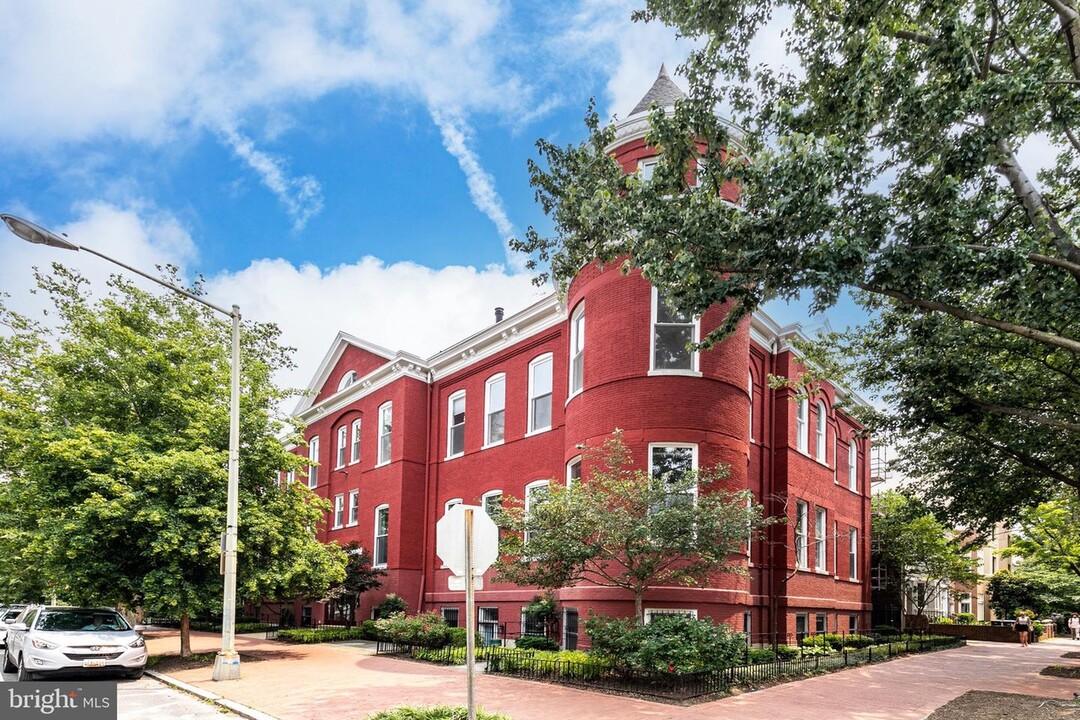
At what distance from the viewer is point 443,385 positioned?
3003 cm

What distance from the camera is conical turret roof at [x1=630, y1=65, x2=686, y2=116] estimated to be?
71.5ft

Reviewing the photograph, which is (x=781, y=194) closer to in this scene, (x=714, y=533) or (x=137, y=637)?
(x=714, y=533)

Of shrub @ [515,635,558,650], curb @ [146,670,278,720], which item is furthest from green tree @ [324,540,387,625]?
curb @ [146,670,278,720]

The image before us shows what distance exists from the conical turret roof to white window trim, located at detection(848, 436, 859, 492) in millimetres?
16659

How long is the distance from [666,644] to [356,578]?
653 inches

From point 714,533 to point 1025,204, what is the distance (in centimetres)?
786

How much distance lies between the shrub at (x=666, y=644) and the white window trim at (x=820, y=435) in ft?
45.1

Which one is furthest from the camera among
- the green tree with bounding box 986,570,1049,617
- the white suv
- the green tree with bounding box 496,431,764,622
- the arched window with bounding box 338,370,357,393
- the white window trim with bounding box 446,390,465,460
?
the green tree with bounding box 986,570,1049,617

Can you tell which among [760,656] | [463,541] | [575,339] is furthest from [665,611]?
[463,541]

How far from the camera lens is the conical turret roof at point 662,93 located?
21.8m

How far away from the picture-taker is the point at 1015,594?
50750mm

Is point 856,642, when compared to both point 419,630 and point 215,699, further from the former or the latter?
point 215,699

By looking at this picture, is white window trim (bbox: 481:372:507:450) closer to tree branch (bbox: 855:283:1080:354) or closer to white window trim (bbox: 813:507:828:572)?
white window trim (bbox: 813:507:828:572)

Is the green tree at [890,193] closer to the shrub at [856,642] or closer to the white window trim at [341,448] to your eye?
the shrub at [856,642]
